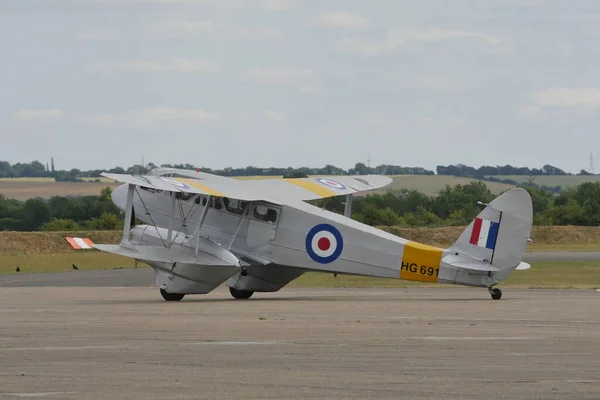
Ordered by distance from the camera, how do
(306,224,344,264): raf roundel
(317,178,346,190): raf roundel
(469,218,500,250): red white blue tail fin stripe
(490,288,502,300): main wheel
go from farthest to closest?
1. (317,178,346,190): raf roundel
2. (306,224,344,264): raf roundel
3. (490,288,502,300): main wheel
4. (469,218,500,250): red white blue tail fin stripe

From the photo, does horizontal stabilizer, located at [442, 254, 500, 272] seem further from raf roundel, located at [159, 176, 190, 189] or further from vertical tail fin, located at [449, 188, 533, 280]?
raf roundel, located at [159, 176, 190, 189]

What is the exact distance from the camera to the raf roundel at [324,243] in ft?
96.2

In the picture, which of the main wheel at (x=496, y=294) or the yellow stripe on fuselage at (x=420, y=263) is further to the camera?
the yellow stripe on fuselage at (x=420, y=263)

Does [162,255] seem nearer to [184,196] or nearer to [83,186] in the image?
[184,196]

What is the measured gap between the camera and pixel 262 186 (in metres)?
32.7

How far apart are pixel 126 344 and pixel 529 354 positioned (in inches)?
205

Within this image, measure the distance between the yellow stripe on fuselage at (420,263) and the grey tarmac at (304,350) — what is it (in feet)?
3.88

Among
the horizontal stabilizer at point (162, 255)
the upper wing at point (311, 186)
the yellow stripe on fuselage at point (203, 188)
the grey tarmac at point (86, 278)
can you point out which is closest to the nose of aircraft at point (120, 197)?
the yellow stripe on fuselage at point (203, 188)

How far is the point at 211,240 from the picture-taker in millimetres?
30719

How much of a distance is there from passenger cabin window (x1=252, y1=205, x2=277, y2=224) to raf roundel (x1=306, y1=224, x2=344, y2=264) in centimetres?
110

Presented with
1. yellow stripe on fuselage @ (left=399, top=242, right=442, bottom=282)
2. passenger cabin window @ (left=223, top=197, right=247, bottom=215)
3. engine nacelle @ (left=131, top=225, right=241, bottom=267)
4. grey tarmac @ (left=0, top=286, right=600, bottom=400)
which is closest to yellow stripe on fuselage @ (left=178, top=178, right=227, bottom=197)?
passenger cabin window @ (left=223, top=197, right=247, bottom=215)

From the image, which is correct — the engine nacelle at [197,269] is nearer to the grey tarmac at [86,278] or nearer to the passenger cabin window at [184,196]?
the passenger cabin window at [184,196]

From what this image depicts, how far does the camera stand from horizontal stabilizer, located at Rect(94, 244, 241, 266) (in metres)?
28.9

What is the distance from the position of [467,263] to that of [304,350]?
1248cm
